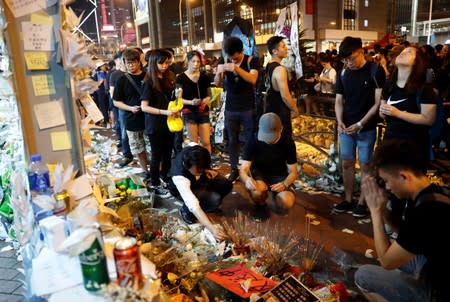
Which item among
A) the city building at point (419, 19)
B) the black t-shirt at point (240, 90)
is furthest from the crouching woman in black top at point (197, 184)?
the city building at point (419, 19)

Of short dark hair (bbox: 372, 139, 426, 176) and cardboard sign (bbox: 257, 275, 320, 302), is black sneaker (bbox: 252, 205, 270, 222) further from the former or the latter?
short dark hair (bbox: 372, 139, 426, 176)

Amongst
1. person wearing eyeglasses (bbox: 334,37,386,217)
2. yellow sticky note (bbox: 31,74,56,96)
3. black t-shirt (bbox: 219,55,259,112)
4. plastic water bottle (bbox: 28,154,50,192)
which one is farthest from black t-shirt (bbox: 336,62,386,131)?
plastic water bottle (bbox: 28,154,50,192)

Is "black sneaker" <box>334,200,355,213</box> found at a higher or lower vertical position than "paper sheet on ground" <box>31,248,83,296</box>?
lower

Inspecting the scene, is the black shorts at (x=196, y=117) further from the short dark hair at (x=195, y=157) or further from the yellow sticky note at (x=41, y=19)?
the yellow sticky note at (x=41, y=19)

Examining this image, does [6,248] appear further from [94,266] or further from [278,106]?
[278,106]

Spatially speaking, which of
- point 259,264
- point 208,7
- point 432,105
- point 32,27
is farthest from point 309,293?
point 208,7

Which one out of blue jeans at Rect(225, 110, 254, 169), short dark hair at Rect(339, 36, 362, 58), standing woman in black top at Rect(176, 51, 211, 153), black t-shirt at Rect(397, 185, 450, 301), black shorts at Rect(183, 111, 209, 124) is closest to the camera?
black t-shirt at Rect(397, 185, 450, 301)

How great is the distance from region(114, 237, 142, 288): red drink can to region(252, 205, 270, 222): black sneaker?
2.77 m

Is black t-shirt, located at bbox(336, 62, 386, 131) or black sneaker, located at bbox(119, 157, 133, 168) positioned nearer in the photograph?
black t-shirt, located at bbox(336, 62, 386, 131)

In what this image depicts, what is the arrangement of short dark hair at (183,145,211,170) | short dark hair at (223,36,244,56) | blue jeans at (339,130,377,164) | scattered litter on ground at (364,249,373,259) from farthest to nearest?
short dark hair at (223,36,244,56)
blue jeans at (339,130,377,164)
short dark hair at (183,145,211,170)
scattered litter on ground at (364,249,373,259)

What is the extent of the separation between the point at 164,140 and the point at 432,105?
3022 millimetres

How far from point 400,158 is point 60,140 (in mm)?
1943

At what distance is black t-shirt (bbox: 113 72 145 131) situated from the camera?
202 inches

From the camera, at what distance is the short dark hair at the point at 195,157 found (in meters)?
3.46
